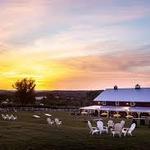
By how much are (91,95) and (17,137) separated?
14823 centimetres

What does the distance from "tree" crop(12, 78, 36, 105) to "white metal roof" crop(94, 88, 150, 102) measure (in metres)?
30.7

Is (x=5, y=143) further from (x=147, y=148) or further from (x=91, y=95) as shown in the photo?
(x=91, y=95)

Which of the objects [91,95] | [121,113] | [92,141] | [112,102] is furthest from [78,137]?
[91,95]

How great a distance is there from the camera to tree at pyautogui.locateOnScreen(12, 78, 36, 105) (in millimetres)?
122425

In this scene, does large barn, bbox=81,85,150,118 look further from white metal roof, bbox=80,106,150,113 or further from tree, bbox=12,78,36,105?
tree, bbox=12,78,36,105

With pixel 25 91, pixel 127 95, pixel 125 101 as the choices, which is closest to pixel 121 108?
pixel 125 101

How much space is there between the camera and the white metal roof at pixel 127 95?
3517 inches

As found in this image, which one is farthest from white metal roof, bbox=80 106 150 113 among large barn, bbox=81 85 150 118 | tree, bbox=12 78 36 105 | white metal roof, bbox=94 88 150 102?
tree, bbox=12 78 36 105

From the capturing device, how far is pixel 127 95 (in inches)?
3666

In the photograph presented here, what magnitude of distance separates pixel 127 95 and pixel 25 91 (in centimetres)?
4090

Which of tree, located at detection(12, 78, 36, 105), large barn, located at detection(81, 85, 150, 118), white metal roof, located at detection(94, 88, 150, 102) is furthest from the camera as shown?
tree, located at detection(12, 78, 36, 105)

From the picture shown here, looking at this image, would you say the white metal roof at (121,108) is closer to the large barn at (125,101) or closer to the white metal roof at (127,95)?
the large barn at (125,101)

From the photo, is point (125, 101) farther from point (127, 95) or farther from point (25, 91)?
point (25, 91)

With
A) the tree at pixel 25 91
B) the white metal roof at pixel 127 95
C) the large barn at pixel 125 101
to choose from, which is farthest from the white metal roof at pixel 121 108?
the tree at pixel 25 91
